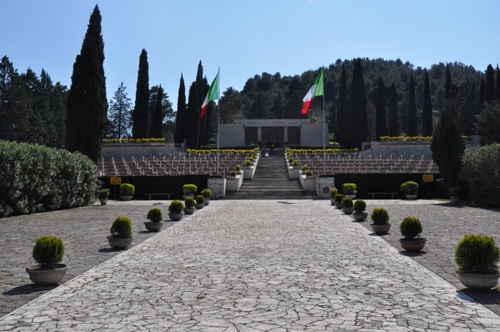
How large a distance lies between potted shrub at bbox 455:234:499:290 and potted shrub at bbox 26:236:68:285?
6.37m

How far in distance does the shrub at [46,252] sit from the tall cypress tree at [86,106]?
25768mm

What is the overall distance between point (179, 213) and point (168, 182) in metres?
14.1

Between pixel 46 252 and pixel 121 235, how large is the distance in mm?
3773

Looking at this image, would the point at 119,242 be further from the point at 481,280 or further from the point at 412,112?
the point at 412,112

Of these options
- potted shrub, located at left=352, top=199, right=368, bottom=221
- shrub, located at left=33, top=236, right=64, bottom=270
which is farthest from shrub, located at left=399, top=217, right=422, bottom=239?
shrub, located at left=33, top=236, right=64, bottom=270

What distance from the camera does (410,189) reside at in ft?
96.6

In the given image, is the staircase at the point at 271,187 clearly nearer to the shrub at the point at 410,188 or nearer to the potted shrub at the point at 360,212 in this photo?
the shrub at the point at 410,188

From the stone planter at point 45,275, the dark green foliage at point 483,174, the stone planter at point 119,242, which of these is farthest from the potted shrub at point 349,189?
the stone planter at point 45,275

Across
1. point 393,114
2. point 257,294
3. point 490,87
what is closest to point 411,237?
point 257,294

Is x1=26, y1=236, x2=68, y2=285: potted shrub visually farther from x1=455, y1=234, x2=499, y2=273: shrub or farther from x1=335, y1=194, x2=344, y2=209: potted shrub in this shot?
x1=335, y1=194, x2=344, y2=209: potted shrub

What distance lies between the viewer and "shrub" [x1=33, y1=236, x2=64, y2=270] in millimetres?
7652

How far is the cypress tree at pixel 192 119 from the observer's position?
6412 cm

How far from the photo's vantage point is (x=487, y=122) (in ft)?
174

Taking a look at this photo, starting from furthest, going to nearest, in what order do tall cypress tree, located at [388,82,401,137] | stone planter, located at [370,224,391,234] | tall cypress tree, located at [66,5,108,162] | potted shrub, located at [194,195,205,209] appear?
tall cypress tree, located at [388,82,401,137]
tall cypress tree, located at [66,5,108,162]
potted shrub, located at [194,195,205,209]
stone planter, located at [370,224,391,234]
